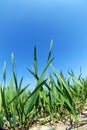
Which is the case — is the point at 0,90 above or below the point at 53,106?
above

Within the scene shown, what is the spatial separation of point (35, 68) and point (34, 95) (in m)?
0.31

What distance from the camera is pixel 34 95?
4.39ft

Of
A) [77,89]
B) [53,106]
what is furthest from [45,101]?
[77,89]

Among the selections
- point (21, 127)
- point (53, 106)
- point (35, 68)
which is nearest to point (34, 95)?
point (21, 127)

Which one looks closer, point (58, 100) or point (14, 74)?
point (14, 74)

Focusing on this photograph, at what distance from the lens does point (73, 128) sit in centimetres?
130

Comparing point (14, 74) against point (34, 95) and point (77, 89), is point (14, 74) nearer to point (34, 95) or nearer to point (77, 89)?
point (34, 95)

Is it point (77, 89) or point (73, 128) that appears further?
point (77, 89)

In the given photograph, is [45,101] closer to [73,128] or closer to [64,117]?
[64,117]

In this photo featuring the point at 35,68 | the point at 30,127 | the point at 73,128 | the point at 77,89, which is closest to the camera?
the point at 73,128

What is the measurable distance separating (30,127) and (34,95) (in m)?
0.26

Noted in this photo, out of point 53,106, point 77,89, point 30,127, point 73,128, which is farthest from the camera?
point 77,89

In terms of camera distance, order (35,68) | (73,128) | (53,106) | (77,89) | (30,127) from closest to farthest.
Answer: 1. (73,128)
2. (30,127)
3. (35,68)
4. (53,106)
5. (77,89)

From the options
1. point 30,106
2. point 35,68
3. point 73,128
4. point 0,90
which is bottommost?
point 73,128
